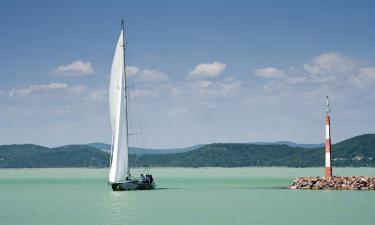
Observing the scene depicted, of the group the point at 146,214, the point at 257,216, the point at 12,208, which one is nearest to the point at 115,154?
the point at 12,208

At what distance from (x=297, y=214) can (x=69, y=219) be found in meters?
16.0

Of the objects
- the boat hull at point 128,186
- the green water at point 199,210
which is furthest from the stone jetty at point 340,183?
the boat hull at point 128,186

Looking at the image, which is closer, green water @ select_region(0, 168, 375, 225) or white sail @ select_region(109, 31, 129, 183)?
green water @ select_region(0, 168, 375, 225)

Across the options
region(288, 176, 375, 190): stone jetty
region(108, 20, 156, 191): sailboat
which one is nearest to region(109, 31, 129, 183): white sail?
region(108, 20, 156, 191): sailboat

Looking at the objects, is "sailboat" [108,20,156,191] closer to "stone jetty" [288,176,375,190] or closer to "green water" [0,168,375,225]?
"green water" [0,168,375,225]

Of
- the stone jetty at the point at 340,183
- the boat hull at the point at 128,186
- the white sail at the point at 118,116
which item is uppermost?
the white sail at the point at 118,116

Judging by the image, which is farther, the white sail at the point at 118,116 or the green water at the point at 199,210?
the white sail at the point at 118,116

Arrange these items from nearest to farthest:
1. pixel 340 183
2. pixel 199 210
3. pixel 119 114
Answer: pixel 199 210, pixel 119 114, pixel 340 183

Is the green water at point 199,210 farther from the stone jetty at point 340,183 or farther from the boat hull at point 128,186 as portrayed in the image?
the stone jetty at point 340,183

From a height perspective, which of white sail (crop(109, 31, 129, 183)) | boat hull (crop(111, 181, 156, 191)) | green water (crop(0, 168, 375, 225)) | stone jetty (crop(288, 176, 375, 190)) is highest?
white sail (crop(109, 31, 129, 183))

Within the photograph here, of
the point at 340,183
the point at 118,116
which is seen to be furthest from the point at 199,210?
the point at 340,183

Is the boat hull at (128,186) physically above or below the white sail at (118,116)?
below

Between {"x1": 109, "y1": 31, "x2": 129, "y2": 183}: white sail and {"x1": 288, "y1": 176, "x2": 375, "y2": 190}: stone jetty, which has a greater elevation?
{"x1": 109, "y1": 31, "x2": 129, "y2": 183}: white sail

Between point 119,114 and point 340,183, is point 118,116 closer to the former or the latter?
point 119,114
